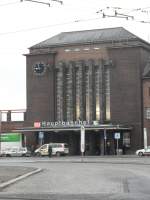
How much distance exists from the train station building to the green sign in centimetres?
129

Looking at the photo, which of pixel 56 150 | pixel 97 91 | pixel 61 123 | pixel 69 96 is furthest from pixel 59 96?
pixel 56 150

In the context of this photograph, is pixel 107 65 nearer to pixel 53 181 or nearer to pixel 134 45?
pixel 134 45

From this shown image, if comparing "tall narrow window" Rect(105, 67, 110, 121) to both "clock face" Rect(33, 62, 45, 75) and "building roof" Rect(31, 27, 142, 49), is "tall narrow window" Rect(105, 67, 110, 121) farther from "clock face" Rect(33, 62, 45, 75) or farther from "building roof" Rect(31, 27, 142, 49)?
"clock face" Rect(33, 62, 45, 75)

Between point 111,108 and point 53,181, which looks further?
point 111,108

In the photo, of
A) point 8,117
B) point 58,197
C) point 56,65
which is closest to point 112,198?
point 58,197

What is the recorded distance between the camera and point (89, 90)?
9806 cm

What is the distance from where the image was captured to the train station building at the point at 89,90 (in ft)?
309

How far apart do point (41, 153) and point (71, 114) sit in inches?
465

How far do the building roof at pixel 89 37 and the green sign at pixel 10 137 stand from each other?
1487 cm

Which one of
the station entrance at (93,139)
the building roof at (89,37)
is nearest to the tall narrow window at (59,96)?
the station entrance at (93,139)

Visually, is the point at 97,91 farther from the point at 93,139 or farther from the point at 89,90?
the point at 93,139

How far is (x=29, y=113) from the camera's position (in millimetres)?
102125

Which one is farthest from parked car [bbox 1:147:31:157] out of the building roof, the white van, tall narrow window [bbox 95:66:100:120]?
the building roof

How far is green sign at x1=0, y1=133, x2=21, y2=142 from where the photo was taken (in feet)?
326
